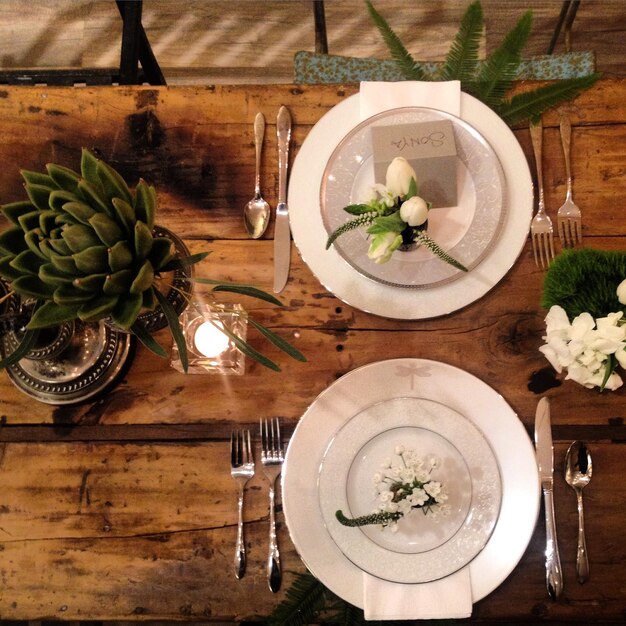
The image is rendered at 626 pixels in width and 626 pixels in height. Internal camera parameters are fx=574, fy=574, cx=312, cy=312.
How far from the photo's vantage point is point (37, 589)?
942 mm

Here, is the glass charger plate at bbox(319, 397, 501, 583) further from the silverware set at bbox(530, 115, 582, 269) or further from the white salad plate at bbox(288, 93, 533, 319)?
the silverware set at bbox(530, 115, 582, 269)

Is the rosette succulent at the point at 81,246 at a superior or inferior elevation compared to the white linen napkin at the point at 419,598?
superior

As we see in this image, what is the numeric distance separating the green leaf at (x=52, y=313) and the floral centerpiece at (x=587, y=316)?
2.18 feet

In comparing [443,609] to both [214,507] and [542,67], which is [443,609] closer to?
[214,507]

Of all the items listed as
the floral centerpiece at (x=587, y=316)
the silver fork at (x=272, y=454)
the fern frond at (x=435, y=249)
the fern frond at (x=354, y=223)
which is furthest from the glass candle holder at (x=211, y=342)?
the floral centerpiece at (x=587, y=316)

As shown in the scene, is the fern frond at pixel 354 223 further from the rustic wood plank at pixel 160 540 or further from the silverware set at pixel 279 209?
the rustic wood plank at pixel 160 540

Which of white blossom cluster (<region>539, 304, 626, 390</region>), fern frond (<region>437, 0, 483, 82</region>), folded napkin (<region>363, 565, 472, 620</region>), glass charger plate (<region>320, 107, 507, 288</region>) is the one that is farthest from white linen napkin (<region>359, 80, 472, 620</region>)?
fern frond (<region>437, 0, 483, 82</region>)

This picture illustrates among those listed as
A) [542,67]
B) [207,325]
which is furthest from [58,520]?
[542,67]

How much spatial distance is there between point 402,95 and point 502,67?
0.18 m

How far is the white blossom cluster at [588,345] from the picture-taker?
786 mm

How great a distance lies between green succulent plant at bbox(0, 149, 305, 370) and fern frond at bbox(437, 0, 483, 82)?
1.97ft

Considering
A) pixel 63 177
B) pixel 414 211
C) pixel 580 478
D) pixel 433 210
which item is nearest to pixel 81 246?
pixel 63 177

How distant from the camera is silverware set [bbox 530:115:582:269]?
3.16 ft

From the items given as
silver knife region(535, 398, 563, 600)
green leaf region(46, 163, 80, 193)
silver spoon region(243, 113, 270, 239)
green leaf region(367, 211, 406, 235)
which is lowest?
silver knife region(535, 398, 563, 600)
